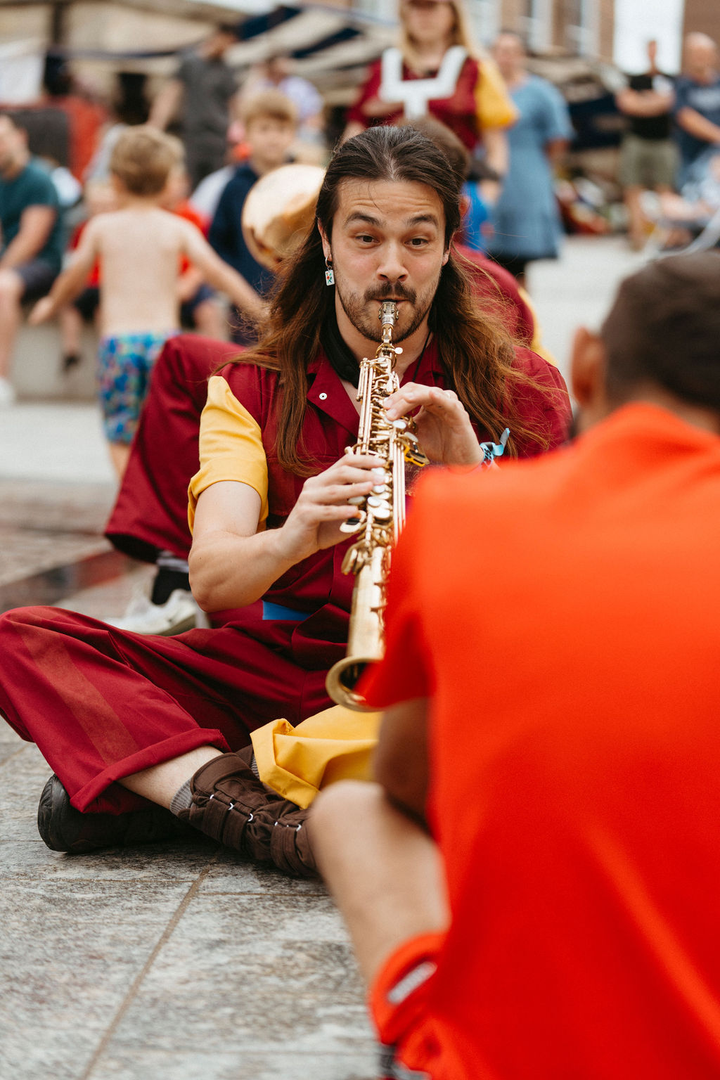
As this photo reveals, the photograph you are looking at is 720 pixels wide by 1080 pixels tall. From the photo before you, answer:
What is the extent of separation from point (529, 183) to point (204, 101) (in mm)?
3888

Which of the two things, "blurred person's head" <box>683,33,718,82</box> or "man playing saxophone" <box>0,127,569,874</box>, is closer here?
"man playing saxophone" <box>0,127,569,874</box>

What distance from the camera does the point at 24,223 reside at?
966cm

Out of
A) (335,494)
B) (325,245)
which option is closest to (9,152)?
(325,245)

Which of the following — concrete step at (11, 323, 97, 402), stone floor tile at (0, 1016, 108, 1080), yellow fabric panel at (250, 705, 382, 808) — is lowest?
concrete step at (11, 323, 97, 402)

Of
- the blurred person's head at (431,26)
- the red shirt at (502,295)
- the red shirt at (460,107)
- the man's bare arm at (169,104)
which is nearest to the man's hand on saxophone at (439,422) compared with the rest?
the red shirt at (502,295)

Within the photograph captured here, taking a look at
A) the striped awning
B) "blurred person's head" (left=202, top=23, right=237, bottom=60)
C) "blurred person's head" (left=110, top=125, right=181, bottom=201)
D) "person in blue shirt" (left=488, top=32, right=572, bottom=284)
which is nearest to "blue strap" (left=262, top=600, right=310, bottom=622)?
"blurred person's head" (left=110, top=125, right=181, bottom=201)

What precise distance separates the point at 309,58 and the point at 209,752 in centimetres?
1622

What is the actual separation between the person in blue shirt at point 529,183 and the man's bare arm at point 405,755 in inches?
232

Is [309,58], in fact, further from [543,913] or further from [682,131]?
[543,913]

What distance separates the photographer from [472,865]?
1.35 metres

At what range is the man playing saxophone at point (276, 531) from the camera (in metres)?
2.50

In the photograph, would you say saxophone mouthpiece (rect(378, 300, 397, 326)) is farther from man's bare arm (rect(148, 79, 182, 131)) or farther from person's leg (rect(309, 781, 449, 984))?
man's bare arm (rect(148, 79, 182, 131))

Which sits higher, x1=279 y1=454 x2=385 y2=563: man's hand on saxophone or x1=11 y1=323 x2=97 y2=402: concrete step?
x1=279 y1=454 x2=385 y2=563: man's hand on saxophone

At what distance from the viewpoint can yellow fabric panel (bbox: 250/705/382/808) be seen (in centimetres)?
251
